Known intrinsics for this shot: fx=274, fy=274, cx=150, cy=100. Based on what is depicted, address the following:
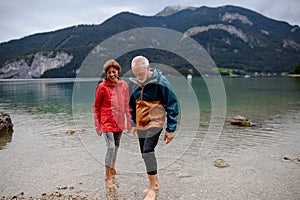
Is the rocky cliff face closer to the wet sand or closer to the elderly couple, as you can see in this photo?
the wet sand

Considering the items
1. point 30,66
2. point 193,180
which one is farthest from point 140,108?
point 30,66

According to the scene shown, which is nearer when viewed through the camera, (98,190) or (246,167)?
(98,190)

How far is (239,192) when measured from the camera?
5.07 m

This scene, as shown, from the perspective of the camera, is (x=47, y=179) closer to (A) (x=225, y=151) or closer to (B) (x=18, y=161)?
(B) (x=18, y=161)

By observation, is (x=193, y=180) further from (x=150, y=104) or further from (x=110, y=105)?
(x=110, y=105)

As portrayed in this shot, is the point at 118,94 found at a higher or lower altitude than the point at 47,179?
higher

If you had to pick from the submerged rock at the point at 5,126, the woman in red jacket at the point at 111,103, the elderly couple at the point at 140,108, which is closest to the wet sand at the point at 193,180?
the elderly couple at the point at 140,108

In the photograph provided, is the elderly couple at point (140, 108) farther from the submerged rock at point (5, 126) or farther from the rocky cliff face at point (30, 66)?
the rocky cliff face at point (30, 66)

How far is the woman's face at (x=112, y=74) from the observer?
201 inches

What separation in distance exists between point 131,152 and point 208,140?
10.0ft

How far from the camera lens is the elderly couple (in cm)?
440

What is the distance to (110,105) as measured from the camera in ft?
17.1

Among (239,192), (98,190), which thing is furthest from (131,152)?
(239,192)

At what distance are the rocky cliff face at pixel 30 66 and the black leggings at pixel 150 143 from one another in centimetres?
17603
